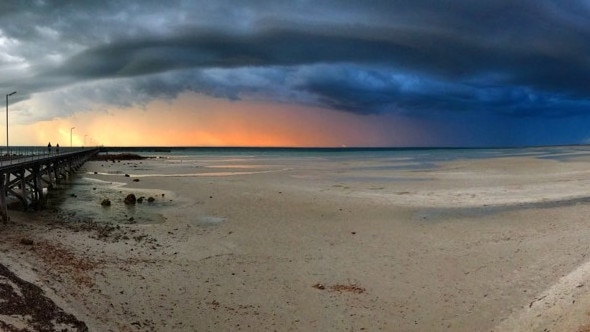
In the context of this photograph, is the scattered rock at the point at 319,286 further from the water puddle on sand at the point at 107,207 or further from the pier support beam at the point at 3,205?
the pier support beam at the point at 3,205

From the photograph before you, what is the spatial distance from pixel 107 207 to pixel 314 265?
1505 cm

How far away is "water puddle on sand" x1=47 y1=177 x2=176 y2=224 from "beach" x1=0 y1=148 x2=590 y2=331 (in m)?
0.30

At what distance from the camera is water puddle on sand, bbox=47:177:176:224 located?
66.6 feet

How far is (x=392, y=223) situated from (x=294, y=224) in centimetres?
414

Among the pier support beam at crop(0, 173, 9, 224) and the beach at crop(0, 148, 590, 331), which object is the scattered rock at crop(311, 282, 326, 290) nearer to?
the beach at crop(0, 148, 590, 331)

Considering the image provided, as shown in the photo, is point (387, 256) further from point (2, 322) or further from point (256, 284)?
point (2, 322)

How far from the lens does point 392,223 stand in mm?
18562

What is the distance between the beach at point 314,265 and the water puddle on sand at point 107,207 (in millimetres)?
302

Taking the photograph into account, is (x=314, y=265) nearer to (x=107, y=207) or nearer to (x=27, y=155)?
(x=107, y=207)

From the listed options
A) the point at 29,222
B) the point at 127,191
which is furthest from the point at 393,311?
the point at 127,191

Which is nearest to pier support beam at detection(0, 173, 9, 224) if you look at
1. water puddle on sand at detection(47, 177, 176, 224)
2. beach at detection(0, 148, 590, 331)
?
beach at detection(0, 148, 590, 331)

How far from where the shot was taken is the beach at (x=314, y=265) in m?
9.09

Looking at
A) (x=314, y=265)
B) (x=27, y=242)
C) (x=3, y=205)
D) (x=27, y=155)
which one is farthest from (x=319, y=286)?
(x=27, y=155)

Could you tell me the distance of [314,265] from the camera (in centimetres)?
1285
